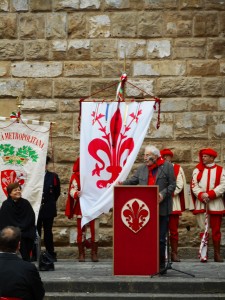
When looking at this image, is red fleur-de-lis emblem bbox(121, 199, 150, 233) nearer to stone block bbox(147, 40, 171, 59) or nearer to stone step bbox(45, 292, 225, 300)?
stone step bbox(45, 292, 225, 300)

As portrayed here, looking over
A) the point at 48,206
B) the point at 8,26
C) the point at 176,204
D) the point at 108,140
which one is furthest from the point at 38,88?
the point at 176,204

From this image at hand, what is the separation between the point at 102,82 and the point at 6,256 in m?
8.70

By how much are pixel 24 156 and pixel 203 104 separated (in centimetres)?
343

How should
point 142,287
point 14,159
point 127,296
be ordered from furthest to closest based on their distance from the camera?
point 14,159
point 142,287
point 127,296

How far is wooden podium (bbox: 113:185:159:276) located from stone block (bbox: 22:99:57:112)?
11.5ft

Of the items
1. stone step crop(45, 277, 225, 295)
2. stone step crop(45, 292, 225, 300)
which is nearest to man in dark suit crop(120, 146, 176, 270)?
stone step crop(45, 277, 225, 295)

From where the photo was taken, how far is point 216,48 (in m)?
17.1

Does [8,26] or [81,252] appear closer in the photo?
[81,252]

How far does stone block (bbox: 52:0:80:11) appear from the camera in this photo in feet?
56.6

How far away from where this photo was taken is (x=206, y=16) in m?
17.1

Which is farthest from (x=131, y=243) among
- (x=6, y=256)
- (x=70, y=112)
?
(x=6, y=256)

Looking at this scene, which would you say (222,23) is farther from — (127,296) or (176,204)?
(127,296)

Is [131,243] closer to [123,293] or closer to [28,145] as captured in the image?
[123,293]

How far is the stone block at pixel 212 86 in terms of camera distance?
17094 millimetres
